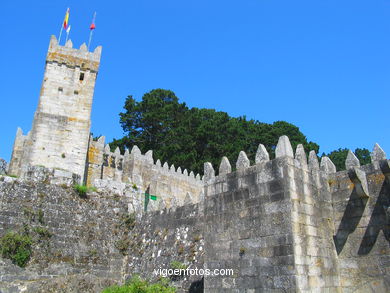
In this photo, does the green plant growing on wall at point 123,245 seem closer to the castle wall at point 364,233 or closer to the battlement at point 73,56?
the castle wall at point 364,233

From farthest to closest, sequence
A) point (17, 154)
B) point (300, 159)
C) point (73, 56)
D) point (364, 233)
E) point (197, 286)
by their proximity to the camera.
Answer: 1. point (73, 56)
2. point (17, 154)
3. point (197, 286)
4. point (300, 159)
5. point (364, 233)

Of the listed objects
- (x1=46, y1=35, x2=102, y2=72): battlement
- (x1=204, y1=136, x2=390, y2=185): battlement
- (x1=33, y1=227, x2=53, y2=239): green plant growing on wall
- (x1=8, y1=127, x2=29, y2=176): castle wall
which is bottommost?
(x1=33, y1=227, x2=53, y2=239): green plant growing on wall

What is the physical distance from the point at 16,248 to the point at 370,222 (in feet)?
34.1

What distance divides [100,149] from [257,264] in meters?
18.1

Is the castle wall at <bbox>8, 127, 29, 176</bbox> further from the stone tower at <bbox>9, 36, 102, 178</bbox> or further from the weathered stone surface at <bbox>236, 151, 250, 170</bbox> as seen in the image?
the weathered stone surface at <bbox>236, 151, 250, 170</bbox>

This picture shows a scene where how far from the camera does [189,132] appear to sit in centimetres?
3766

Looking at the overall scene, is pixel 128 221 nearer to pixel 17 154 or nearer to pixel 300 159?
pixel 300 159

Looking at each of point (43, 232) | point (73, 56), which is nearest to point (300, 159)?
point (43, 232)

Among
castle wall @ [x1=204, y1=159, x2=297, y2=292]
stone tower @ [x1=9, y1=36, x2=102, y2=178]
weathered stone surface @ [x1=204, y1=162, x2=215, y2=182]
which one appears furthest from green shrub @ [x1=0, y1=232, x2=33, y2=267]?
stone tower @ [x1=9, y1=36, x2=102, y2=178]

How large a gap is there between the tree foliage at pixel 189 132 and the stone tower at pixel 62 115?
47.2ft

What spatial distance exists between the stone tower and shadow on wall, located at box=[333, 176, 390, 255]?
15219 mm

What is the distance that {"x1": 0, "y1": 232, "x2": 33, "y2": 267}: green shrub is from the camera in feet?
36.9

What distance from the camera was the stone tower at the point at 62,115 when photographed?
19.8 m

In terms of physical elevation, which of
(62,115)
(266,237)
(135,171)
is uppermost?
(62,115)
